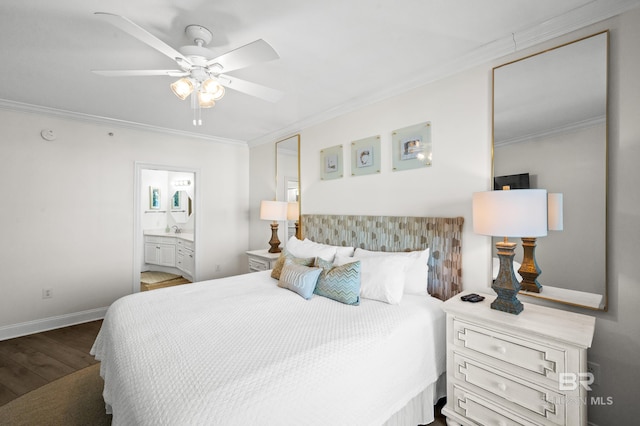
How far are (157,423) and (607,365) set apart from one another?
2302 millimetres

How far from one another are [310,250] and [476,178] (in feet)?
5.33

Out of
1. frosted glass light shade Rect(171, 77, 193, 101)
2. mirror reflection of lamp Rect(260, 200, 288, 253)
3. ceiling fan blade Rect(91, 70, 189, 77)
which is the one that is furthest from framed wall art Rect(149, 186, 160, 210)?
frosted glass light shade Rect(171, 77, 193, 101)

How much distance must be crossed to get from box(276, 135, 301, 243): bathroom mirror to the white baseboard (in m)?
2.55

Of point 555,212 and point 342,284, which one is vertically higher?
point 555,212

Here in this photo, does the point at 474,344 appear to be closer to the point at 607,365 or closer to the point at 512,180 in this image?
the point at 607,365

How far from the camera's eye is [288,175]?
4066 mm

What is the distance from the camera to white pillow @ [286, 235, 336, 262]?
9.07 ft

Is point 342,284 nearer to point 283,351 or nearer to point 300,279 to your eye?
point 300,279

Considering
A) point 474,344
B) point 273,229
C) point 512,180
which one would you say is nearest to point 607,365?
point 474,344

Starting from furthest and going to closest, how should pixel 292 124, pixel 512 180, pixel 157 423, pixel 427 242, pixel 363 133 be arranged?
pixel 292 124
pixel 363 133
pixel 427 242
pixel 512 180
pixel 157 423

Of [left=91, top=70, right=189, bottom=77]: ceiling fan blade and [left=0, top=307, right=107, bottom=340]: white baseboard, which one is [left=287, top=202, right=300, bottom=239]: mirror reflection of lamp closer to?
[left=91, top=70, right=189, bottom=77]: ceiling fan blade

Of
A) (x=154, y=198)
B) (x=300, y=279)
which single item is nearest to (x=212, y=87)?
(x=300, y=279)

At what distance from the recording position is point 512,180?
1968 mm

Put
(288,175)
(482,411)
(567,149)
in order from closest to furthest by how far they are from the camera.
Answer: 1. (482,411)
2. (567,149)
3. (288,175)
